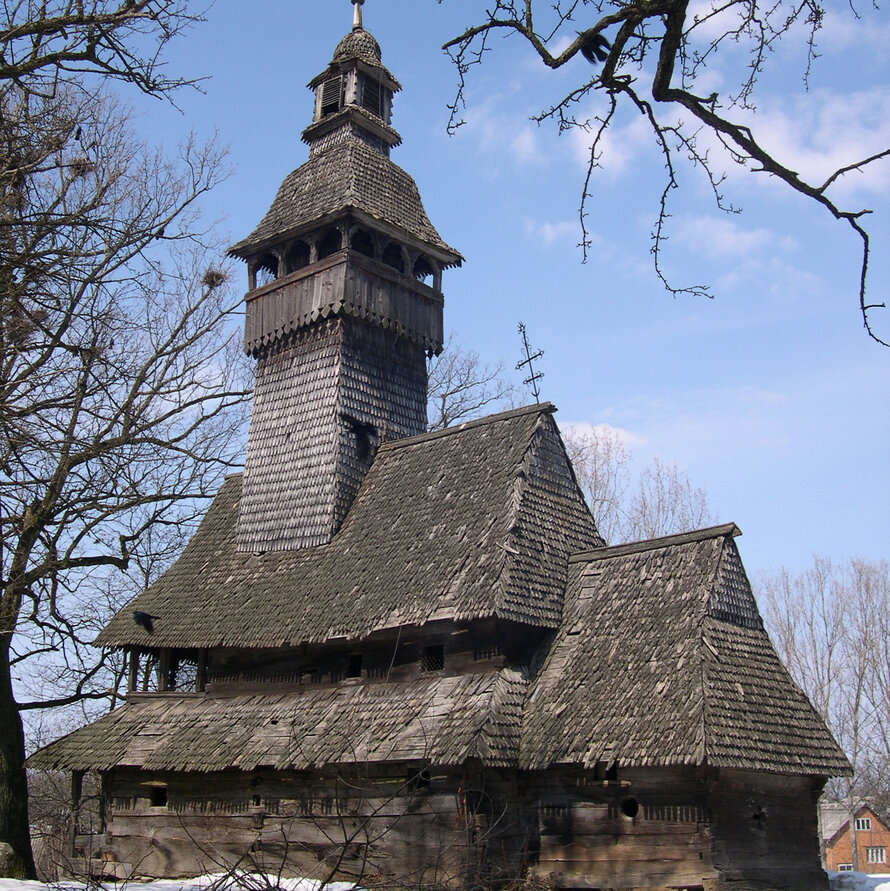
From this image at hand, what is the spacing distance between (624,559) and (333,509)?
21.0 feet

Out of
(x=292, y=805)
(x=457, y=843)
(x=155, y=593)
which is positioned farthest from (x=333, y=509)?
(x=457, y=843)

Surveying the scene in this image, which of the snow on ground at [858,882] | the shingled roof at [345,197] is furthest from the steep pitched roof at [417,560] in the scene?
the snow on ground at [858,882]

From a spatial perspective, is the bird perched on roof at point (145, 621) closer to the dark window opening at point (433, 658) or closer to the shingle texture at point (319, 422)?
the shingle texture at point (319, 422)

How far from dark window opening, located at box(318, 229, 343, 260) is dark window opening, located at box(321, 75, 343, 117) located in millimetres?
4094

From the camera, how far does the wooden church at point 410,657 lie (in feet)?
45.9

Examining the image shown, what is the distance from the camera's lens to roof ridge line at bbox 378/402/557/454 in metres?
19.0

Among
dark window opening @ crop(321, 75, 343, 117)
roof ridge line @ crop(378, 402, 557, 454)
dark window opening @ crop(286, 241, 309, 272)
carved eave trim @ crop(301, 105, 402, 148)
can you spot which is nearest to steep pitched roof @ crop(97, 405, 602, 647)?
roof ridge line @ crop(378, 402, 557, 454)

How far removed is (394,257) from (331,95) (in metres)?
4.80

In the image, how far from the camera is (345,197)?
2244 cm

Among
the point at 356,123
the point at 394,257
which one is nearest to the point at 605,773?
the point at 394,257

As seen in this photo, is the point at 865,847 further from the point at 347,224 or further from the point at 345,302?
the point at 347,224

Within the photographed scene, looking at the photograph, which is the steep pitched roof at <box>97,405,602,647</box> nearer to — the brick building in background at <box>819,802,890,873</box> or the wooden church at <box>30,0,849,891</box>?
the wooden church at <box>30,0,849,891</box>

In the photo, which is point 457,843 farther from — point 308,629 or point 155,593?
point 155,593

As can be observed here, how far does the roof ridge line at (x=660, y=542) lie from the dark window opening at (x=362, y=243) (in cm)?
980
